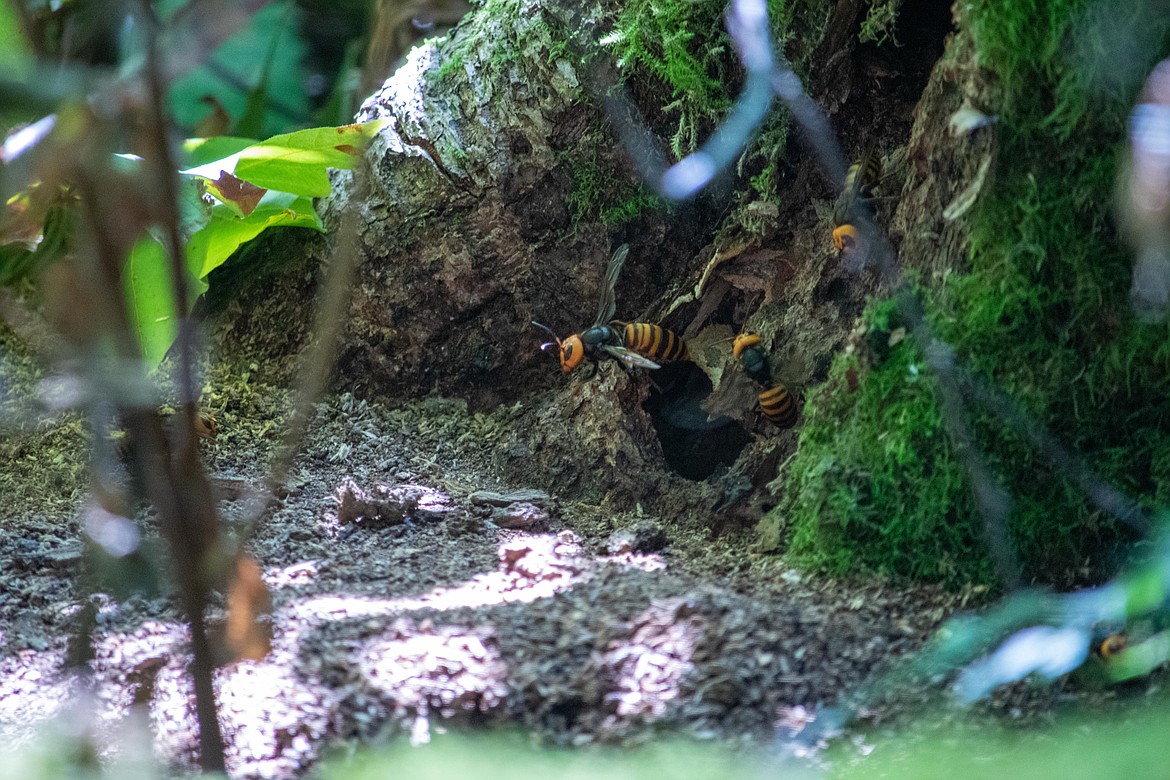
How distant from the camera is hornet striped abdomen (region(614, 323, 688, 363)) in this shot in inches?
133

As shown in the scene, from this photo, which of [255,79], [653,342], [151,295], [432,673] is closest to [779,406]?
[653,342]

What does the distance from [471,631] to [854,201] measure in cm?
178

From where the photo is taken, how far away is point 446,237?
12.0ft

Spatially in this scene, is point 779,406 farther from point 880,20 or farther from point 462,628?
point 462,628

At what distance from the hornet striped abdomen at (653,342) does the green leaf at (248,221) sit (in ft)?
4.70

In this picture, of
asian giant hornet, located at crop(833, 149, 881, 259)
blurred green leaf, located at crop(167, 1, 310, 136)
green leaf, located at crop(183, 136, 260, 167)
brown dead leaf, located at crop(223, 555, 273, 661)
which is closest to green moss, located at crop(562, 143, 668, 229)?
asian giant hornet, located at crop(833, 149, 881, 259)

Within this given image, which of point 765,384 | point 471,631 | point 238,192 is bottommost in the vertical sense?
point 471,631

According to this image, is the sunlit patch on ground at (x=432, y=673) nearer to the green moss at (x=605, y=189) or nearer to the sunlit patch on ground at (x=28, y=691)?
the sunlit patch on ground at (x=28, y=691)

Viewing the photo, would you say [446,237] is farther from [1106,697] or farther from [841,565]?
[1106,697]

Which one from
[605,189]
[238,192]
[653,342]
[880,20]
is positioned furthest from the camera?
[238,192]

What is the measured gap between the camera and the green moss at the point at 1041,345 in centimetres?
212

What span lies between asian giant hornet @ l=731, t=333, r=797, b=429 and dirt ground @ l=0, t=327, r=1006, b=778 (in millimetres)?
439

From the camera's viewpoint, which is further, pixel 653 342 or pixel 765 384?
pixel 653 342

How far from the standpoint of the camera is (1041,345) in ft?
7.38
